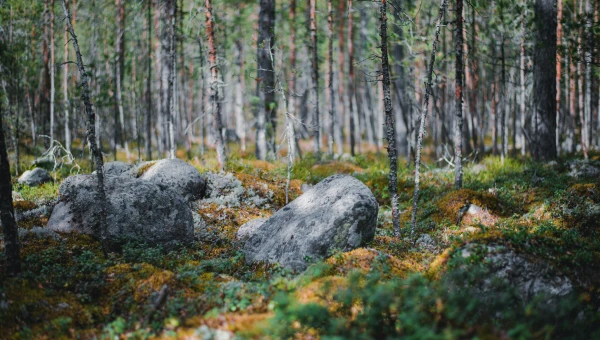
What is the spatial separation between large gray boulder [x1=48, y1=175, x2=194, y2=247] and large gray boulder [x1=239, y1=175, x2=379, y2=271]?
5.75 ft

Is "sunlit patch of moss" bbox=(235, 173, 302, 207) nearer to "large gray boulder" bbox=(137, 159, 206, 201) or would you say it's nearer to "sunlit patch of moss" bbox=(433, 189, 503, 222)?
"large gray boulder" bbox=(137, 159, 206, 201)

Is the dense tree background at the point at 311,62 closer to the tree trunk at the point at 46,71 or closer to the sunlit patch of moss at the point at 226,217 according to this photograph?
the tree trunk at the point at 46,71

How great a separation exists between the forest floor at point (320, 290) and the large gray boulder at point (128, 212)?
39 cm

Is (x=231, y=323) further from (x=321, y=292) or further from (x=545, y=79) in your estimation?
(x=545, y=79)

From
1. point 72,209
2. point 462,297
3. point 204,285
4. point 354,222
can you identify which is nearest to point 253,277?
point 204,285

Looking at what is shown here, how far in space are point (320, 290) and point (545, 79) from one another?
13339 mm

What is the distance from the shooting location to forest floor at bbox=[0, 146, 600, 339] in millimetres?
4594

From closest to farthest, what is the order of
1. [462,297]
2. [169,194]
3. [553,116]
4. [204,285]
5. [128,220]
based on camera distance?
1. [462,297]
2. [204,285]
3. [128,220]
4. [169,194]
5. [553,116]

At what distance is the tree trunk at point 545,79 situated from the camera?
14398 mm

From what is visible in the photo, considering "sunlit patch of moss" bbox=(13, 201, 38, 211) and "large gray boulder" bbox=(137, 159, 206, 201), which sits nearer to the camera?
"sunlit patch of moss" bbox=(13, 201, 38, 211)

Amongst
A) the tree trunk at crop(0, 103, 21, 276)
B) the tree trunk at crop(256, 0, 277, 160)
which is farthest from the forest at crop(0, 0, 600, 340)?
the tree trunk at crop(256, 0, 277, 160)

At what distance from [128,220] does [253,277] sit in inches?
121

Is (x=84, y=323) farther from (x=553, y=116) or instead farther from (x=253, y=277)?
(x=553, y=116)

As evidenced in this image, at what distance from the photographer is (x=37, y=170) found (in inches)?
581
